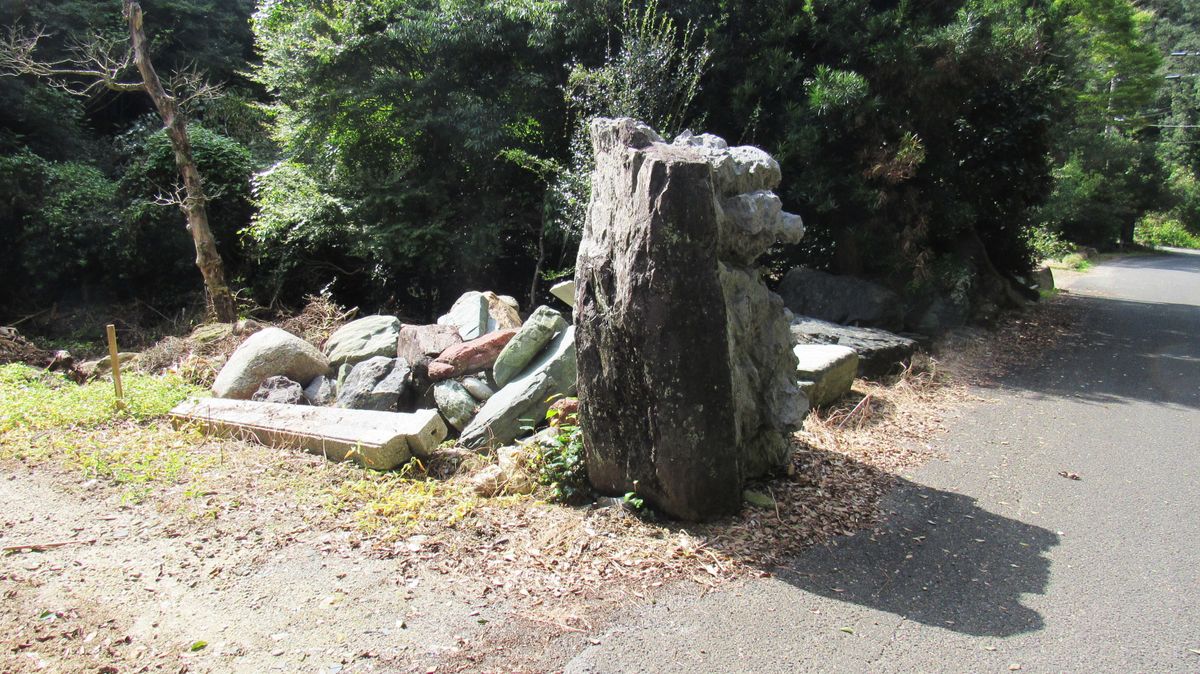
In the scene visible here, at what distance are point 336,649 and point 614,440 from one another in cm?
194

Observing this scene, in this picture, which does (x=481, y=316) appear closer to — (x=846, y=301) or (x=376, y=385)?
(x=376, y=385)

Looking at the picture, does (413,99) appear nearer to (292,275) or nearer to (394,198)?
(394,198)

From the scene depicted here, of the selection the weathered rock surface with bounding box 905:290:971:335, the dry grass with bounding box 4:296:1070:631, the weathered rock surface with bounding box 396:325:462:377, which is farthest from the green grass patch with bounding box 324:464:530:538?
the weathered rock surface with bounding box 905:290:971:335

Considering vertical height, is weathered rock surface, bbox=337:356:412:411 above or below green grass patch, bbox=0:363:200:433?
above

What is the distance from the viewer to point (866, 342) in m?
8.13

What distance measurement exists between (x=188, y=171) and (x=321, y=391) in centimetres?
430

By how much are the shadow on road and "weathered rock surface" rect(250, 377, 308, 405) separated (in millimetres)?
4811

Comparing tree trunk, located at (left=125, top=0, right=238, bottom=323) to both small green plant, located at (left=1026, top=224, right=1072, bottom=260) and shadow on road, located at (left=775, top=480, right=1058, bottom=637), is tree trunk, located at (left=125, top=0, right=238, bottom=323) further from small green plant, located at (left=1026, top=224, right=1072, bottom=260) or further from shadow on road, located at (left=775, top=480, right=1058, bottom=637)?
small green plant, located at (left=1026, top=224, right=1072, bottom=260)

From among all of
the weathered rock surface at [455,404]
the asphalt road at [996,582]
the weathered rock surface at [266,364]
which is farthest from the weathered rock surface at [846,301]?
the weathered rock surface at [266,364]

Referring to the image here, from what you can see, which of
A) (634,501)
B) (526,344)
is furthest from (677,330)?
(526,344)

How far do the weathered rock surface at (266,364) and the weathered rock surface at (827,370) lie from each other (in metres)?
4.72

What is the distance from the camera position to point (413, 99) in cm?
1021

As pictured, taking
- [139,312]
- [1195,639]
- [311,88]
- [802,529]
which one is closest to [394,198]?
[311,88]

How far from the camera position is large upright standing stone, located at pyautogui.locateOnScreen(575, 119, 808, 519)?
4.23 meters
